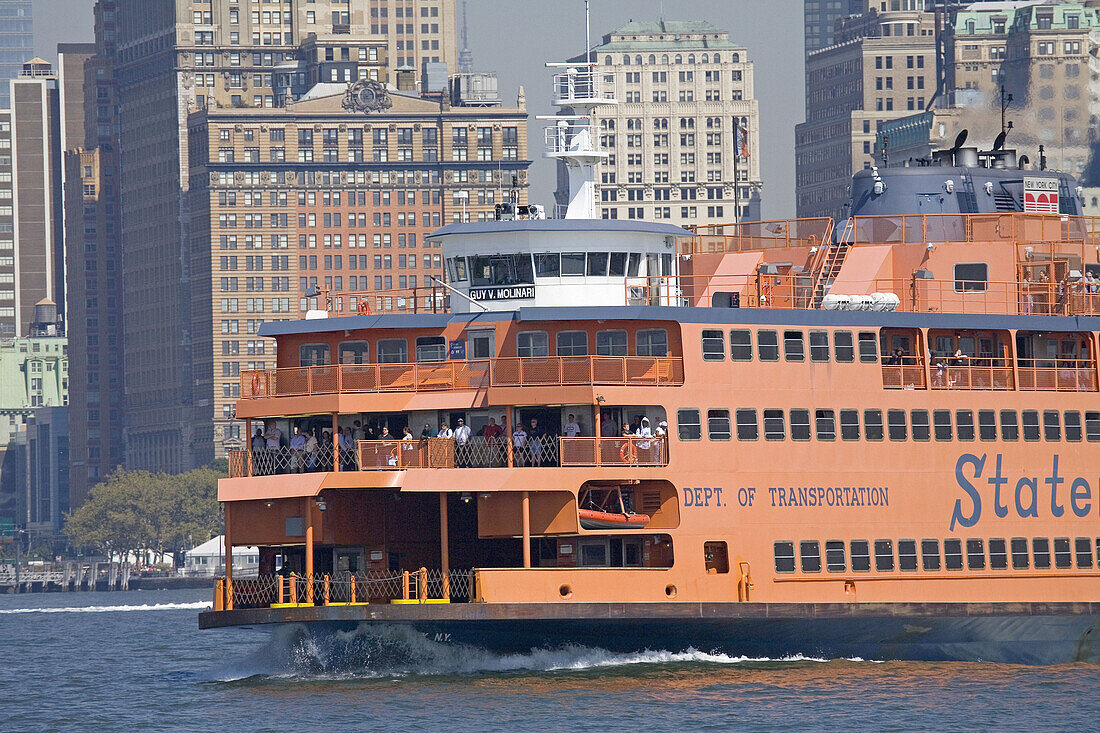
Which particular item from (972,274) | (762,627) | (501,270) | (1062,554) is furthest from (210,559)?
(762,627)

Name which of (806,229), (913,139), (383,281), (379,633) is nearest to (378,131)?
(383,281)

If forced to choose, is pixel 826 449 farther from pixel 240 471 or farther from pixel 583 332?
pixel 240 471

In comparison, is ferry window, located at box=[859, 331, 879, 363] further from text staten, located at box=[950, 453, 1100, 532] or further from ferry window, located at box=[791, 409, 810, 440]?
text staten, located at box=[950, 453, 1100, 532]

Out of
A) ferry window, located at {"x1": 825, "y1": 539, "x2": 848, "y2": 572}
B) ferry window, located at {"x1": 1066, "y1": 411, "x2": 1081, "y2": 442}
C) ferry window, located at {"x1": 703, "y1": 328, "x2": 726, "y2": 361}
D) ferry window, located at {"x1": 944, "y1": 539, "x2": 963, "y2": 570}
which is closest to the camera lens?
ferry window, located at {"x1": 703, "y1": 328, "x2": 726, "y2": 361}

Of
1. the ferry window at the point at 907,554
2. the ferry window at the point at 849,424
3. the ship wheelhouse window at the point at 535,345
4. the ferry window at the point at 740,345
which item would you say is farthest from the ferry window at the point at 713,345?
the ferry window at the point at 907,554

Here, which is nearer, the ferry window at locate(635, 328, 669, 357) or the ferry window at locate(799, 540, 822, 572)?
the ferry window at locate(635, 328, 669, 357)

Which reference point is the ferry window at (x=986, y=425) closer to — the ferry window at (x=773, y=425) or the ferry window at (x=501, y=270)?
the ferry window at (x=773, y=425)

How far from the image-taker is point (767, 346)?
45844mm

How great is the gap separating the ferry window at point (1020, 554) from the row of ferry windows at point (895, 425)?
2415 mm

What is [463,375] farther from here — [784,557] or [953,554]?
[953,554]

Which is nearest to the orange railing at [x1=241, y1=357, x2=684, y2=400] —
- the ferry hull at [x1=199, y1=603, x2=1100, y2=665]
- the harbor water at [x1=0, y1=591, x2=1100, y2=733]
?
the ferry hull at [x1=199, y1=603, x2=1100, y2=665]

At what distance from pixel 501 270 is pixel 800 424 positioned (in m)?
7.87

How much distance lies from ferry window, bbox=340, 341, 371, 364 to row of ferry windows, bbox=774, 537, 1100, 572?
10261mm

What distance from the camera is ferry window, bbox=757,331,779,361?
45781mm
